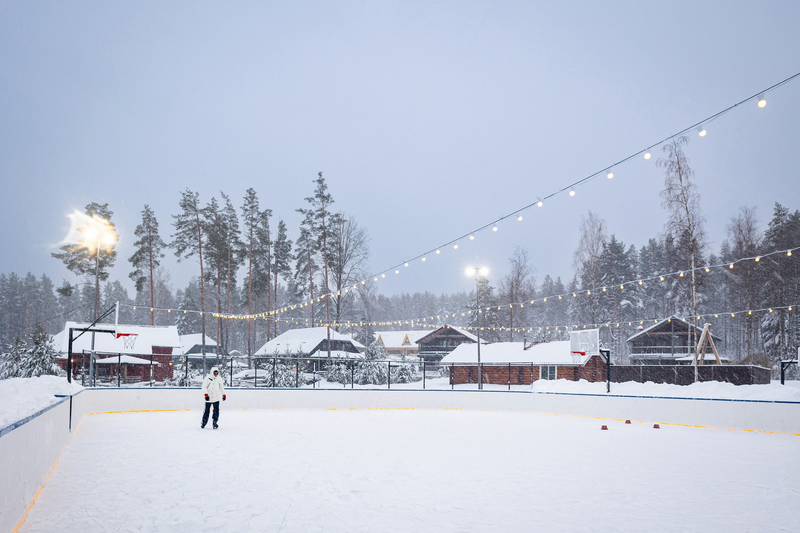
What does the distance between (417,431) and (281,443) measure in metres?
3.63

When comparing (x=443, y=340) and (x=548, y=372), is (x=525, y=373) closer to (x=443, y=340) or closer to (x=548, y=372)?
(x=548, y=372)

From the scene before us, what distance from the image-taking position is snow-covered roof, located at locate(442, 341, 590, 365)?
34694 mm

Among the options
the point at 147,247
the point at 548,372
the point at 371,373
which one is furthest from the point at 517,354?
the point at 147,247

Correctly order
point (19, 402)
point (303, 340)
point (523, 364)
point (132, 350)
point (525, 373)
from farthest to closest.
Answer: point (303, 340)
point (132, 350)
point (525, 373)
point (523, 364)
point (19, 402)

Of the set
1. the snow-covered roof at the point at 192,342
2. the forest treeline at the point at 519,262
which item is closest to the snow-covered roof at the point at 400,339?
the forest treeline at the point at 519,262

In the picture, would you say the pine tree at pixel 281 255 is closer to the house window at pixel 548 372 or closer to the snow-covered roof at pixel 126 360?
the snow-covered roof at pixel 126 360

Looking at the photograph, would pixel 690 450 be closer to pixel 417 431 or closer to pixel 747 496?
pixel 747 496

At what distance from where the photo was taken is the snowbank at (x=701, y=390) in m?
15.8

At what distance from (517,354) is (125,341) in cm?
2483

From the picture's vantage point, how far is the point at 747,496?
22.7 feet

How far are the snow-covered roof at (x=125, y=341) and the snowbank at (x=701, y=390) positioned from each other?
81.8 feet

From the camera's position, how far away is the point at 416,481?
25.2 ft

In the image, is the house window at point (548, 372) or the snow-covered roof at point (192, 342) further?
the snow-covered roof at point (192, 342)

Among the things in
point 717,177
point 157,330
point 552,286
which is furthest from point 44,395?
point 717,177
